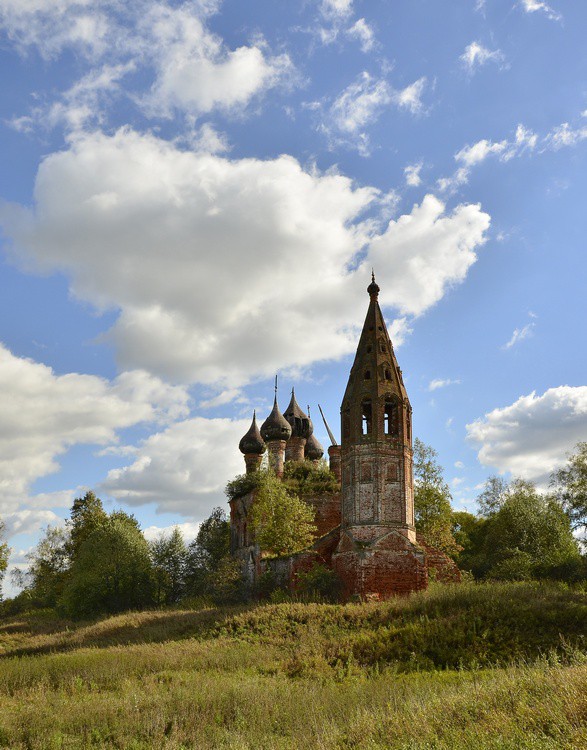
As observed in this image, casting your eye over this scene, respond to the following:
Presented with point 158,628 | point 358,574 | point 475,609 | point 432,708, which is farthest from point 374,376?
point 432,708

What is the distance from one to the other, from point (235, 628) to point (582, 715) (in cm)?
1799

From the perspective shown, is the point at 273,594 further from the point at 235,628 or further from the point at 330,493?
the point at 330,493

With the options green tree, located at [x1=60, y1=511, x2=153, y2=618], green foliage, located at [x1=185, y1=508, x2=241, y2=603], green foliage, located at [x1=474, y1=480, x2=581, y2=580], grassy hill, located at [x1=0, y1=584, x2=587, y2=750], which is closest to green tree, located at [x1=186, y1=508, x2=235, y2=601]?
green foliage, located at [x1=185, y1=508, x2=241, y2=603]

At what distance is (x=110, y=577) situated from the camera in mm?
44188

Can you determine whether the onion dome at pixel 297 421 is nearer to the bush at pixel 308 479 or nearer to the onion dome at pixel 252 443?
the onion dome at pixel 252 443

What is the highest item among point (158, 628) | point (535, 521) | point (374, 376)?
point (374, 376)

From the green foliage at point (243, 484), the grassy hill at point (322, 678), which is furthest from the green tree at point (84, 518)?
the grassy hill at point (322, 678)

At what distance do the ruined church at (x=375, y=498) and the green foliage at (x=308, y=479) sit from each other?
6.47m

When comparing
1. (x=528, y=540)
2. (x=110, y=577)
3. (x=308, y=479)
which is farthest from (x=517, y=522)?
(x=110, y=577)

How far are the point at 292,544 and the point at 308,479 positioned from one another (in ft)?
26.2

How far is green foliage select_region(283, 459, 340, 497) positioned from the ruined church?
6474 millimetres

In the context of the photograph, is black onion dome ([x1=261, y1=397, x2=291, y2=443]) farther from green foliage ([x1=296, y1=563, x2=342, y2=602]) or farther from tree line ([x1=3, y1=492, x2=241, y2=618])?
green foliage ([x1=296, y1=563, x2=342, y2=602])

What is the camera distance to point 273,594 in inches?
1208

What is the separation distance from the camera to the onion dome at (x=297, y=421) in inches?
2110
